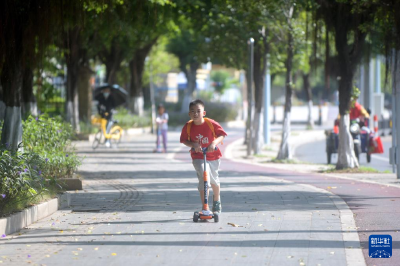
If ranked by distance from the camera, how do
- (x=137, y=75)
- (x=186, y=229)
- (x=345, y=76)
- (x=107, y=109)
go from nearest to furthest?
(x=186, y=229) → (x=345, y=76) → (x=107, y=109) → (x=137, y=75)

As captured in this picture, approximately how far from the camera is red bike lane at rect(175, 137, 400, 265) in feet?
27.2

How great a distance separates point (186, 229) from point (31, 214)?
2.06 m

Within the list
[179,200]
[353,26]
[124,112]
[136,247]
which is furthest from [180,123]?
[136,247]

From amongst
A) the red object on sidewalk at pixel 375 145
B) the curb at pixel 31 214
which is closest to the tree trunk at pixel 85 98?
the red object on sidewalk at pixel 375 145

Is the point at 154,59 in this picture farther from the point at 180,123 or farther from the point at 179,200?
the point at 179,200

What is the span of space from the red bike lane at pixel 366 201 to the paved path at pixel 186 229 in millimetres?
184

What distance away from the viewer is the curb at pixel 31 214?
27.9ft

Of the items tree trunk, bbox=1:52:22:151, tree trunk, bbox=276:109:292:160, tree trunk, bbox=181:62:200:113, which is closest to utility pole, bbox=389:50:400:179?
tree trunk, bbox=276:109:292:160

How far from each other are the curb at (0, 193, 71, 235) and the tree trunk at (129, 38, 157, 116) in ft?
91.8

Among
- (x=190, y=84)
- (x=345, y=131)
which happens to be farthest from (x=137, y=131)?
(x=345, y=131)

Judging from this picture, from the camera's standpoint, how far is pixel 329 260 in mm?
6992

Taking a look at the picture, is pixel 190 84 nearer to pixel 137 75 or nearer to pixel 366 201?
pixel 137 75

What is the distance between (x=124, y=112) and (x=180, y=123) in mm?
7953

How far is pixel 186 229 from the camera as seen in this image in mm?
8852
